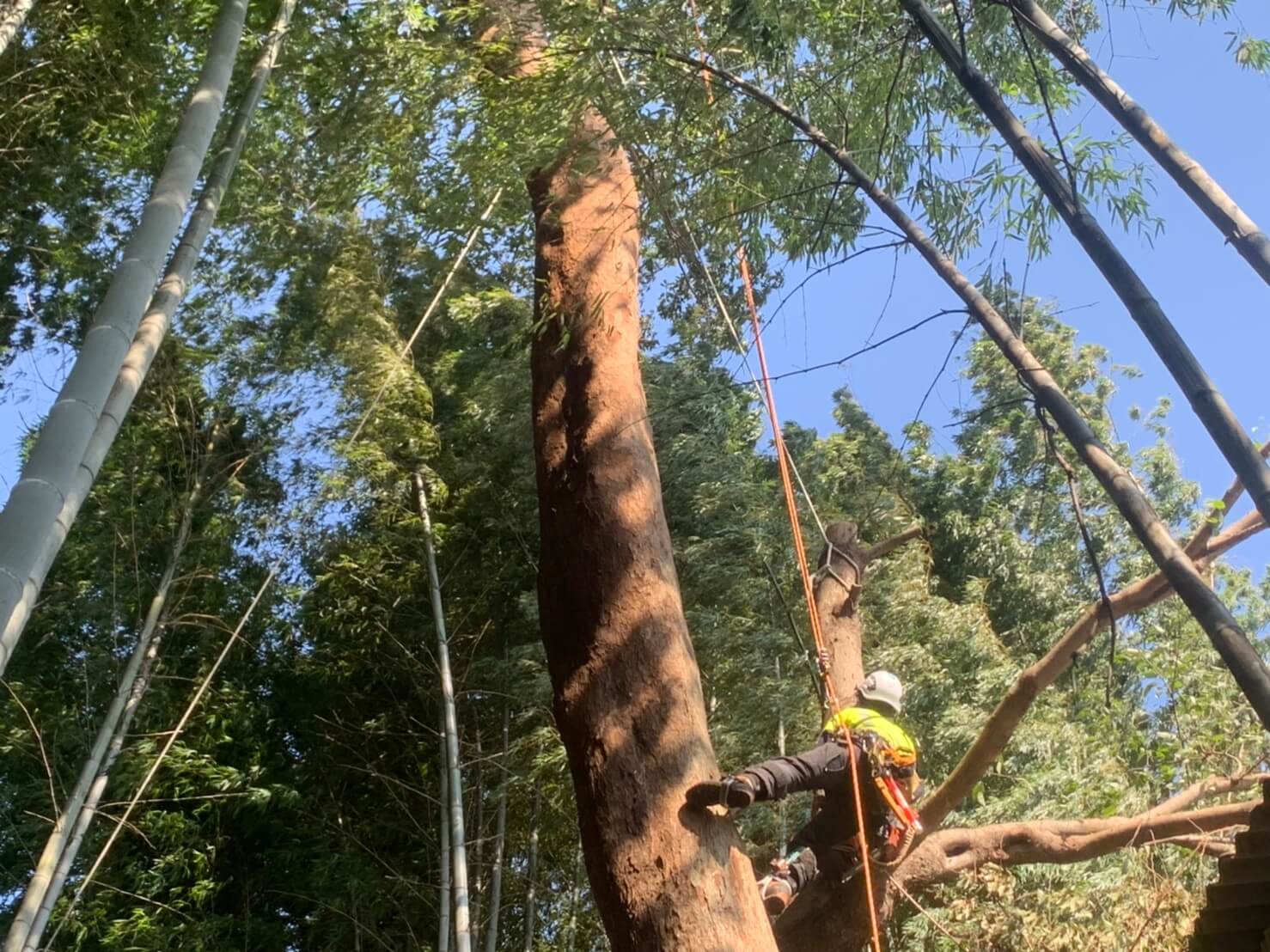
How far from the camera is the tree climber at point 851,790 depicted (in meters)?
2.78

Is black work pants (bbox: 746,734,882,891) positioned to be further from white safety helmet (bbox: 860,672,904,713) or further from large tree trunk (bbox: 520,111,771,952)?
large tree trunk (bbox: 520,111,771,952)

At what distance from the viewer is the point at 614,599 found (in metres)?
2.41

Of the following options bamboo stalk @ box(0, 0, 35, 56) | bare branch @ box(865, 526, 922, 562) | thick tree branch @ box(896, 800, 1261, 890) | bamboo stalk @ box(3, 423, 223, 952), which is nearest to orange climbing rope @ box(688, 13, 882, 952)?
thick tree branch @ box(896, 800, 1261, 890)

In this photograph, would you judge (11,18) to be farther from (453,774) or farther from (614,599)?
(453,774)

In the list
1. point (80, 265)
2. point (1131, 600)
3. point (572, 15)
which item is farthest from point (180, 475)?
point (1131, 600)

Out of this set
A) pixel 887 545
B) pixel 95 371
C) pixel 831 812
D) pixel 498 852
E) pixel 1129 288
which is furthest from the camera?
pixel 498 852

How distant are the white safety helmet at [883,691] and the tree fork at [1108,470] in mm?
1558

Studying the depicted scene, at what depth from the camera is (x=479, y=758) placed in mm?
4773

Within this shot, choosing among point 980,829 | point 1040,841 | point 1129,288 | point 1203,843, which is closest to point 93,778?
point 980,829

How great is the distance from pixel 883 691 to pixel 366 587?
10.4ft

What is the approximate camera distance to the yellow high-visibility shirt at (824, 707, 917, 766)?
114 inches

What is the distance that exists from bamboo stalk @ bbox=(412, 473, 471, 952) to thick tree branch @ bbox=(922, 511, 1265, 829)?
6.23 feet

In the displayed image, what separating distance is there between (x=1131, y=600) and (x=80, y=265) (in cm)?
452

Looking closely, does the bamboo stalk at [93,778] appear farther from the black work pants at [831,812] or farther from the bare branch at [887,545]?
the bare branch at [887,545]
